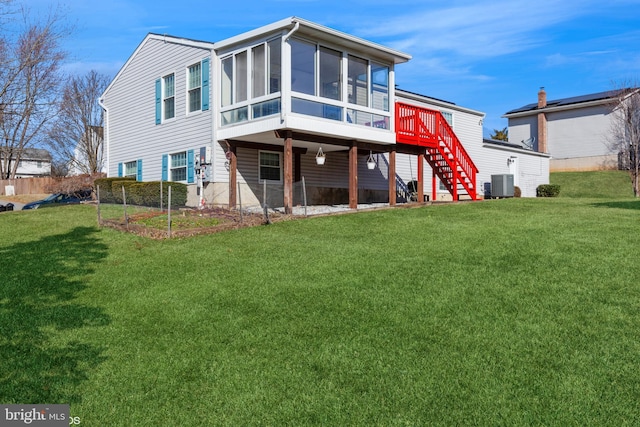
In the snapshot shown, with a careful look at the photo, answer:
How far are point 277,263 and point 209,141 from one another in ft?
30.0

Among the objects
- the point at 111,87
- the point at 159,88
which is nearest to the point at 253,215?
the point at 159,88

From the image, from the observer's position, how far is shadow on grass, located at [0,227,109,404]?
429 cm

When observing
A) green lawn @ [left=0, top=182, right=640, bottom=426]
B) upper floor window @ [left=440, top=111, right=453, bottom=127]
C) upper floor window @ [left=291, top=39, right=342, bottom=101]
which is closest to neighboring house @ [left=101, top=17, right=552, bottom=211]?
upper floor window @ [left=291, top=39, right=342, bottom=101]

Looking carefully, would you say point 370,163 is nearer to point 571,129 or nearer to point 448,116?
point 448,116

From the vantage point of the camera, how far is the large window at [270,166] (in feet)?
55.9

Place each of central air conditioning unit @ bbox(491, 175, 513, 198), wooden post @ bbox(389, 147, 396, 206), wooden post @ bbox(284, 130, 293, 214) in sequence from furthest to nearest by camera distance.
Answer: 1. central air conditioning unit @ bbox(491, 175, 513, 198)
2. wooden post @ bbox(389, 147, 396, 206)
3. wooden post @ bbox(284, 130, 293, 214)

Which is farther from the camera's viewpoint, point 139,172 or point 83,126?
point 83,126

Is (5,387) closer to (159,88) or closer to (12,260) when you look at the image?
Result: (12,260)

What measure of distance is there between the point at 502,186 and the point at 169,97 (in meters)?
14.8

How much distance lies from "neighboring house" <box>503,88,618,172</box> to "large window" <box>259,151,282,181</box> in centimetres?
2724

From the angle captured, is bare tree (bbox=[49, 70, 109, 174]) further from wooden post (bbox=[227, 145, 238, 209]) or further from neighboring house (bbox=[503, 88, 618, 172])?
neighboring house (bbox=[503, 88, 618, 172])

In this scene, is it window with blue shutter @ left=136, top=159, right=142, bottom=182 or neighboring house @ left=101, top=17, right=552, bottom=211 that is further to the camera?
window with blue shutter @ left=136, top=159, right=142, bottom=182

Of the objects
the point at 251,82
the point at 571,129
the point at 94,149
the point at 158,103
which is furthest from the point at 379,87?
the point at 94,149

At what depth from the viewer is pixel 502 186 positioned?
2295 centimetres
